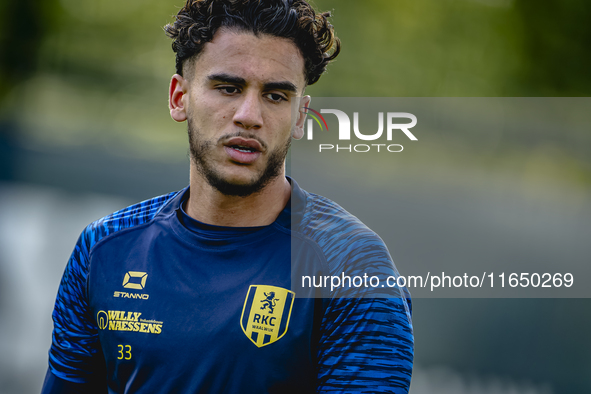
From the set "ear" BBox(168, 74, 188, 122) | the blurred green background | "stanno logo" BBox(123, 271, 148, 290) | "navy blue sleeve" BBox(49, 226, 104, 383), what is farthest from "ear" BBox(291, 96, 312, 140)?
the blurred green background

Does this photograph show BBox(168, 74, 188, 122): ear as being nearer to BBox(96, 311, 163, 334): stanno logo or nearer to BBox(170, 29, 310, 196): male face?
BBox(170, 29, 310, 196): male face

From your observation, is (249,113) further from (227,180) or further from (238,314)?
(238,314)

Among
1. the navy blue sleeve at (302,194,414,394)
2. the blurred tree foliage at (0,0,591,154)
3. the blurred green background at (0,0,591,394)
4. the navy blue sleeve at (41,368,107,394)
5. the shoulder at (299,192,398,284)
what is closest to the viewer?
the navy blue sleeve at (302,194,414,394)

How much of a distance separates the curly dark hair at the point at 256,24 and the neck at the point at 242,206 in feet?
1.32

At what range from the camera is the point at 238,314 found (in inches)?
50.3

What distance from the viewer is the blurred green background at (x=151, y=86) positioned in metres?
3.53

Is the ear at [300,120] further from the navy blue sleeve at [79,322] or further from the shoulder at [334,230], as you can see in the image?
the navy blue sleeve at [79,322]

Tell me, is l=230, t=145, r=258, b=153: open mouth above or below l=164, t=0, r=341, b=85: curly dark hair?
below

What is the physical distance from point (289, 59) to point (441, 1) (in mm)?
2775

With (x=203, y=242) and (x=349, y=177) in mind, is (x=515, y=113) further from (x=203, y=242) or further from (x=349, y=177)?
(x=203, y=242)

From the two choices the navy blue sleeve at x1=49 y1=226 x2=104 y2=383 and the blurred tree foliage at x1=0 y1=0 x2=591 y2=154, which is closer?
the navy blue sleeve at x1=49 y1=226 x2=104 y2=383

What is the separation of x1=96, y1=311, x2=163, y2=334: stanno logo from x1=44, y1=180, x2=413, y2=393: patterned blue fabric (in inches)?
0.9

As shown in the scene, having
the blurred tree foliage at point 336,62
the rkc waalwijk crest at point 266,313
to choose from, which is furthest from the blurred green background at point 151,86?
the rkc waalwijk crest at point 266,313

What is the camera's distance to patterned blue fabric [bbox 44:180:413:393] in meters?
1.21
